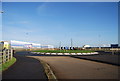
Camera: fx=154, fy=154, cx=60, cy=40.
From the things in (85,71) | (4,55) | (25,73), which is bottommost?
(85,71)

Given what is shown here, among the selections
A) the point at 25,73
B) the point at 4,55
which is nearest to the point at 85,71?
the point at 25,73

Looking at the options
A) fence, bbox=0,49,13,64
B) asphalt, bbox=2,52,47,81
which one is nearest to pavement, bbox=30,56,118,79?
asphalt, bbox=2,52,47,81

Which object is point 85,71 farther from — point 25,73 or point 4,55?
point 4,55

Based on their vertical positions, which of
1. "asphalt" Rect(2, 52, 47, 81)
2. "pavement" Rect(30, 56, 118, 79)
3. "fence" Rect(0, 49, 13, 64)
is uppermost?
"fence" Rect(0, 49, 13, 64)

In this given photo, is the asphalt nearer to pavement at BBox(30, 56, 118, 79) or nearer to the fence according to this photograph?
pavement at BBox(30, 56, 118, 79)

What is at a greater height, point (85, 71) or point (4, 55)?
point (4, 55)

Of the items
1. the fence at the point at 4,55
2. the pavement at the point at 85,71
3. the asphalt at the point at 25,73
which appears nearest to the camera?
the asphalt at the point at 25,73

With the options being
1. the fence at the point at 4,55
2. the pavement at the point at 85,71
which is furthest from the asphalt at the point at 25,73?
the fence at the point at 4,55

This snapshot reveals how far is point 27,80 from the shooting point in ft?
25.7

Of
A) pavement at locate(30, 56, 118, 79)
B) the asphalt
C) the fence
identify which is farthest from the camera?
the fence

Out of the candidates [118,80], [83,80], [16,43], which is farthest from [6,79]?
[16,43]

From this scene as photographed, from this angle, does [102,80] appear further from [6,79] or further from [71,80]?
[6,79]

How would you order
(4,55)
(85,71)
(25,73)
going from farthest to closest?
(4,55) → (85,71) → (25,73)

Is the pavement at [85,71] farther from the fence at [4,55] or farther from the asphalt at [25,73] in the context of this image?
the fence at [4,55]
